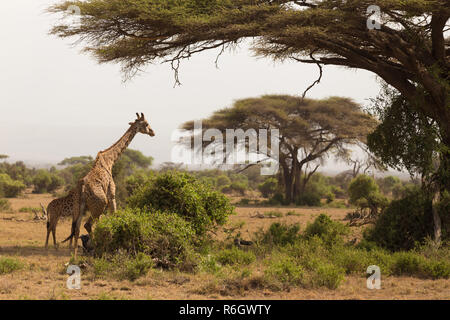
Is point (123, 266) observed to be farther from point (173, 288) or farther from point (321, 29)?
point (321, 29)

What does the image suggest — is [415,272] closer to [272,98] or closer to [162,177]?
[162,177]

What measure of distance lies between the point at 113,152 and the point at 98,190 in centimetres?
128

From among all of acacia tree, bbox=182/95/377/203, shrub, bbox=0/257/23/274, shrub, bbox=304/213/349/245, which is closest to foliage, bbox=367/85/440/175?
shrub, bbox=304/213/349/245

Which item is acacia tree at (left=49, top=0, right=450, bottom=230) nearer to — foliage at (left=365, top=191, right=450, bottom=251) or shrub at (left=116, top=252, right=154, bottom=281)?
foliage at (left=365, top=191, right=450, bottom=251)

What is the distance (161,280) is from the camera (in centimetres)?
729

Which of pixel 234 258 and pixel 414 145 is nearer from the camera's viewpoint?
pixel 234 258

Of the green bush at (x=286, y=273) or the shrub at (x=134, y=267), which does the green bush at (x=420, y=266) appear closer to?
the green bush at (x=286, y=273)

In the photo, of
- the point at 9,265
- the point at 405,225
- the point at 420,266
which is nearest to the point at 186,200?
the point at 9,265

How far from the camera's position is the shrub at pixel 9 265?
7672 mm

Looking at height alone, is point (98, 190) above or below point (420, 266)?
above

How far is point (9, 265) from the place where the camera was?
782cm
